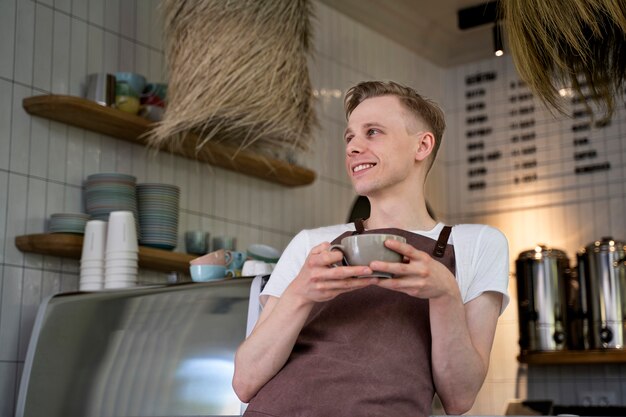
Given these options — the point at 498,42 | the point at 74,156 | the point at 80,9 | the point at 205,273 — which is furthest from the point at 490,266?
the point at 80,9

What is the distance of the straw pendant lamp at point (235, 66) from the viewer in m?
2.65

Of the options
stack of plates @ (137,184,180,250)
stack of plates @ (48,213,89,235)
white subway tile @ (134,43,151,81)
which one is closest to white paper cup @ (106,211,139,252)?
stack of plates @ (48,213,89,235)

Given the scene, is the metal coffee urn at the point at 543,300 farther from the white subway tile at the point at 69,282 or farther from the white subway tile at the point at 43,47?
the white subway tile at the point at 43,47

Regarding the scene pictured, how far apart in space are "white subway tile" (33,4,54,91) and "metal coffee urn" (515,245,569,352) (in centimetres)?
208

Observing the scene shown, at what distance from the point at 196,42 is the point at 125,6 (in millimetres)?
461

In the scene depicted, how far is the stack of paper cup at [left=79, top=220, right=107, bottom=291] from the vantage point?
250 cm

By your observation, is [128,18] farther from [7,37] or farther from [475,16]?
[475,16]

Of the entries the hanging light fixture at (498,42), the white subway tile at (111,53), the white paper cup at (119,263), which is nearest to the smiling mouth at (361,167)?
the hanging light fixture at (498,42)

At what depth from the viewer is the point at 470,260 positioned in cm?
134


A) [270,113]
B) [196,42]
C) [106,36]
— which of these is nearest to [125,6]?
[106,36]

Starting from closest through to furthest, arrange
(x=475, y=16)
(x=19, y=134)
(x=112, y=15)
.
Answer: (x=19, y=134), (x=112, y=15), (x=475, y=16)

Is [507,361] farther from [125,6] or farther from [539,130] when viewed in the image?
[125,6]

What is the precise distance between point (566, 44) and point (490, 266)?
343 mm

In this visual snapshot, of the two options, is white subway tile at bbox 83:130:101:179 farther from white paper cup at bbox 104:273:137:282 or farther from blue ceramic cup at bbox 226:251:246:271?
blue ceramic cup at bbox 226:251:246:271
